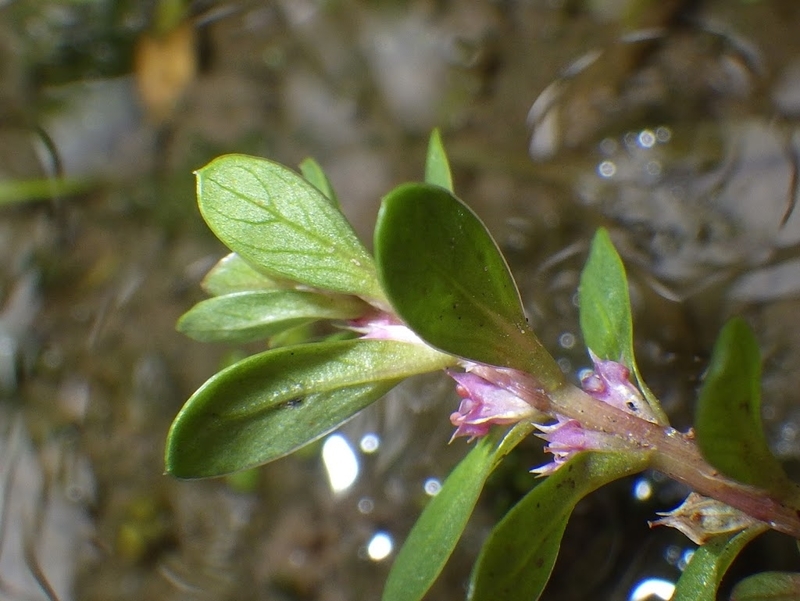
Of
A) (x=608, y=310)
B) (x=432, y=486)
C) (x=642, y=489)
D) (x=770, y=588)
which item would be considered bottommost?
(x=432, y=486)

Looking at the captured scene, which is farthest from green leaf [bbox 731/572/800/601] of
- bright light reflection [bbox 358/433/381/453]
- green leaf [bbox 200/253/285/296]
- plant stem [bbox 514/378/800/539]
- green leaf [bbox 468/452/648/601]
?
bright light reflection [bbox 358/433/381/453]

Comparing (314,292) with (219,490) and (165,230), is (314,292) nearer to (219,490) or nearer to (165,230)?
(219,490)

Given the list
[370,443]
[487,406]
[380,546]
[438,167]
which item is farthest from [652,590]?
[438,167]

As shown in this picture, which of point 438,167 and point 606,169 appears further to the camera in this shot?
point 606,169

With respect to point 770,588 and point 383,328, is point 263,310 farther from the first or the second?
point 770,588

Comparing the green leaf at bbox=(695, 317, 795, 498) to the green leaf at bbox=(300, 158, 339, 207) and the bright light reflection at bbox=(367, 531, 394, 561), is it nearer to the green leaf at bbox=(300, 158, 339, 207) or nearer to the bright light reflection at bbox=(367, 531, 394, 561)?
the green leaf at bbox=(300, 158, 339, 207)

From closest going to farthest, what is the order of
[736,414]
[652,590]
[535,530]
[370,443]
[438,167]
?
[736,414] → [535,530] → [438,167] → [652,590] → [370,443]

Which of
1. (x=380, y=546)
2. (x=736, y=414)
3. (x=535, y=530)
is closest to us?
(x=736, y=414)
